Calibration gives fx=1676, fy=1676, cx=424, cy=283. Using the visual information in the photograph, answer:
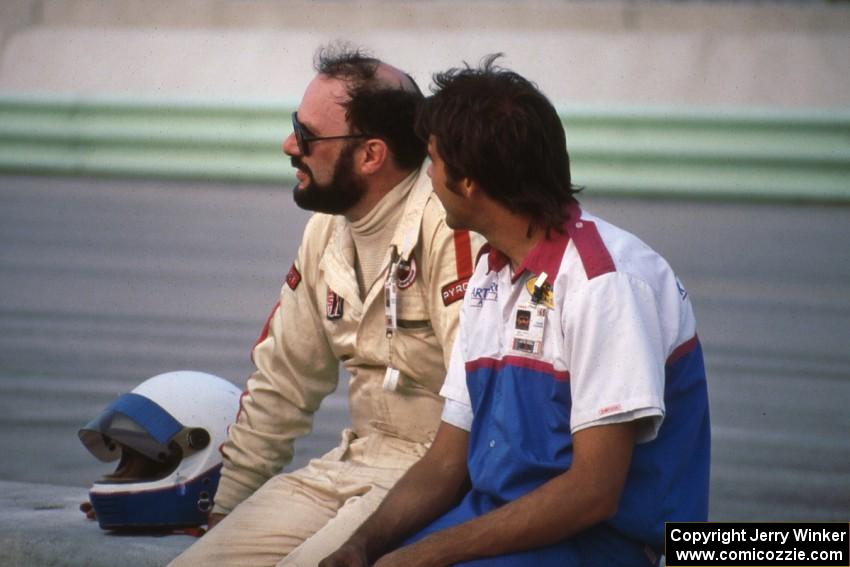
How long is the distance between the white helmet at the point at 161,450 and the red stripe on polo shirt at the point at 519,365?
59.9 inches

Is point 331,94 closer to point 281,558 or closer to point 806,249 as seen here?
point 281,558

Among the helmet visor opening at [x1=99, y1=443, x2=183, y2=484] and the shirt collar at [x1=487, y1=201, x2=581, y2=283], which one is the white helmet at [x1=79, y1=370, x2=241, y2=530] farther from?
the shirt collar at [x1=487, y1=201, x2=581, y2=283]

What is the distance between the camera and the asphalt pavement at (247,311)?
6723 millimetres

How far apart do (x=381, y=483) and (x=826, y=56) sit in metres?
15.6

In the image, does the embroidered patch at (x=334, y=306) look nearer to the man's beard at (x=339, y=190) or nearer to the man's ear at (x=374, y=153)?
the man's beard at (x=339, y=190)

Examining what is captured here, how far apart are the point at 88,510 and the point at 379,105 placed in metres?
1.57

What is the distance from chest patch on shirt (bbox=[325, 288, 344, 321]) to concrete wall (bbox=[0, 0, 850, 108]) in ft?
47.6

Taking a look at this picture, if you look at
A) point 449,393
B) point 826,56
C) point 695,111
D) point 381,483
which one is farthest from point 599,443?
point 826,56

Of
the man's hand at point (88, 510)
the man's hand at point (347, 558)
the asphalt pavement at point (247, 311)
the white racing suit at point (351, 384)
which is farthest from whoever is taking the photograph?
the asphalt pavement at point (247, 311)

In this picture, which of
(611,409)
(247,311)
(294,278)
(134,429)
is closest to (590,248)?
(611,409)

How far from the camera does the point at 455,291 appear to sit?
13.0ft

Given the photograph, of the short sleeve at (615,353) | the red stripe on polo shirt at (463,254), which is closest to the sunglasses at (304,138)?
the red stripe on polo shirt at (463,254)

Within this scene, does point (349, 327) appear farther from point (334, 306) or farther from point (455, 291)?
point (455, 291)

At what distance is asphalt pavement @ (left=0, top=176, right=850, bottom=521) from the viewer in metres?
6.72
